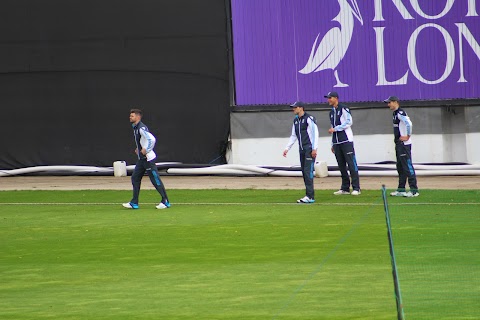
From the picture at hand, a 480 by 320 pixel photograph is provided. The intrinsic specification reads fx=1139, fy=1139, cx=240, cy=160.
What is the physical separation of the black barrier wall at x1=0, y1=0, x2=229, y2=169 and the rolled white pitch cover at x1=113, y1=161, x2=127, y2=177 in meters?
0.78

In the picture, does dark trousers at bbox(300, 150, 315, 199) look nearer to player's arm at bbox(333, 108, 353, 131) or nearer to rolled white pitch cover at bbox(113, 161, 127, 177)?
player's arm at bbox(333, 108, 353, 131)

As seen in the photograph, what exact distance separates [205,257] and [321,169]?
1280 centimetres

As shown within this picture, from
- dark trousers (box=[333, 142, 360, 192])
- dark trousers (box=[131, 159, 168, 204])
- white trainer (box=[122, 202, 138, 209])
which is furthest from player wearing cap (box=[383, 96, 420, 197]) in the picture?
white trainer (box=[122, 202, 138, 209])

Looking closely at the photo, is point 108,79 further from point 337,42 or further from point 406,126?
point 406,126

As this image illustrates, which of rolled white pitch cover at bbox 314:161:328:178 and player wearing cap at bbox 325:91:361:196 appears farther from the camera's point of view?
rolled white pitch cover at bbox 314:161:328:178

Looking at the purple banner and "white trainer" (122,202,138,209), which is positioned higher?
the purple banner

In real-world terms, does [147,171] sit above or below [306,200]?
above

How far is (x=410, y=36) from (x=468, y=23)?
4.91 feet

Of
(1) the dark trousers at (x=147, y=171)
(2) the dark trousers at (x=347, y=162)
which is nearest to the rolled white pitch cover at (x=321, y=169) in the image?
(2) the dark trousers at (x=347, y=162)

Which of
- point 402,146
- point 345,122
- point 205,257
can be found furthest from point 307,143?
point 205,257

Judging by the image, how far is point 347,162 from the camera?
79.5ft

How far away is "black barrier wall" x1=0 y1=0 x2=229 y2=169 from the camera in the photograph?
3094 cm

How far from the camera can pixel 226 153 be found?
30.9m

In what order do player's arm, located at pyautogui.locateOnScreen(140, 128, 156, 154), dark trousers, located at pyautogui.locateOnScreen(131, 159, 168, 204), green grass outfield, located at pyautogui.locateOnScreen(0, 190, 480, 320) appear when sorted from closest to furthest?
green grass outfield, located at pyautogui.locateOnScreen(0, 190, 480, 320) → player's arm, located at pyautogui.locateOnScreen(140, 128, 156, 154) → dark trousers, located at pyautogui.locateOnScreen(131, 159, 168, 204)
